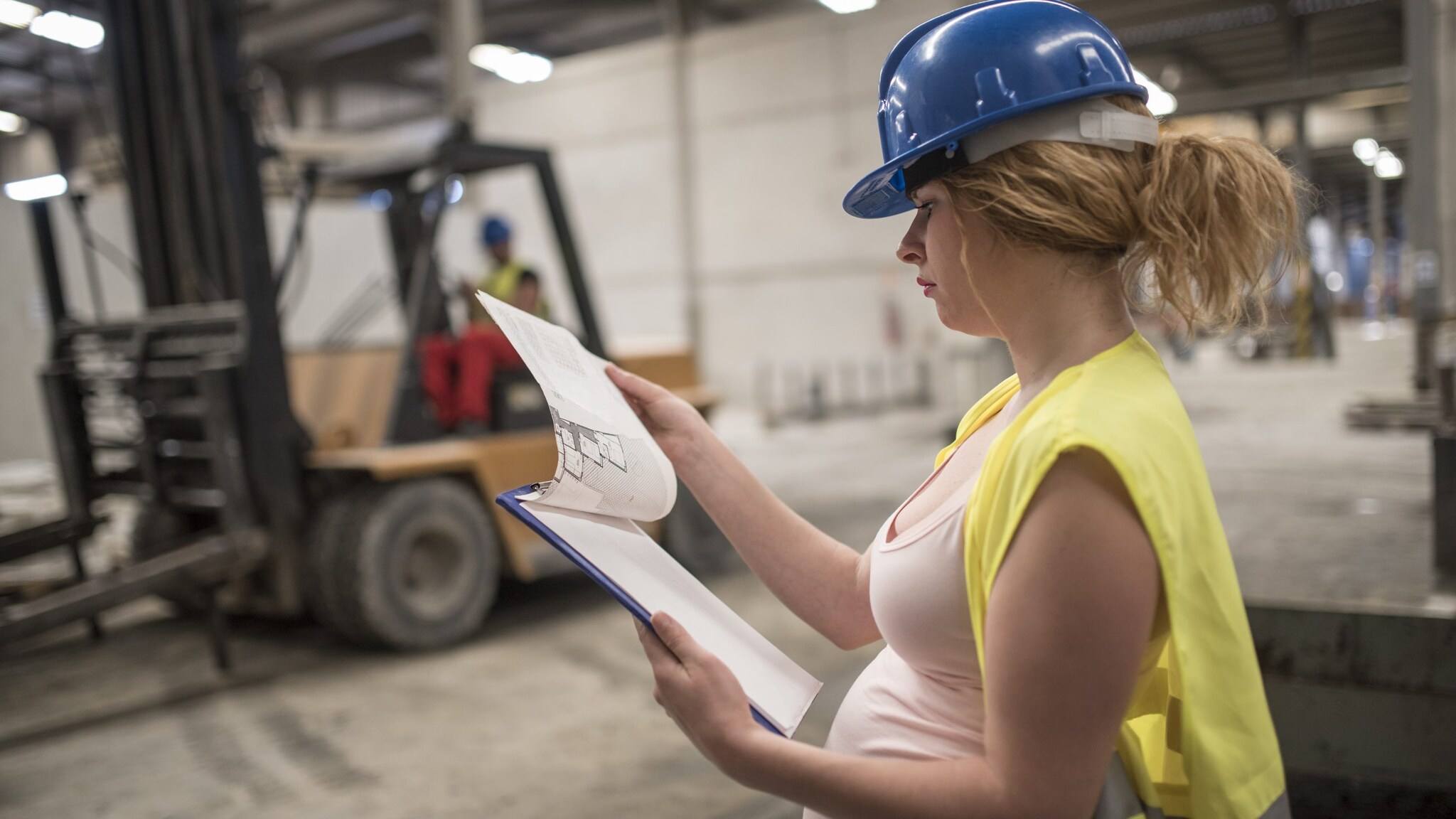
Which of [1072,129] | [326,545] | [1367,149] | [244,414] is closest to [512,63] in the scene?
[244,414]

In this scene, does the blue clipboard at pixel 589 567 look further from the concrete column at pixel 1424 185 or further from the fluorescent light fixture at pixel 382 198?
the concrete column at pixel 1424 185

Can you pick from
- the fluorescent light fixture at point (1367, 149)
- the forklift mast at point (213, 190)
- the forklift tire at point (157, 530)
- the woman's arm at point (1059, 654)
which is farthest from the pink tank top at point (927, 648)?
the fluorescent light fixture at point (1367, 149)

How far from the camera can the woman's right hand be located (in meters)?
1.50

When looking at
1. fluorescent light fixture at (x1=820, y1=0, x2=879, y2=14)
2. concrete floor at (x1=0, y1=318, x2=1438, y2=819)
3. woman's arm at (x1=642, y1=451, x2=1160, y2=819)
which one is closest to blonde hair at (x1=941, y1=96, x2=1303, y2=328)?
woman's arm at (x1=642, y1=451, x2=1160, y2=819)

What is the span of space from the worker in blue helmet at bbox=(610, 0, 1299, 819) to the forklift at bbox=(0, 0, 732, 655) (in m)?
4.21

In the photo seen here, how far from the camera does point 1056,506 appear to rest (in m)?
0.87

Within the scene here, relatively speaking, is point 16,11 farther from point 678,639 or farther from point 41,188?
point 678,639

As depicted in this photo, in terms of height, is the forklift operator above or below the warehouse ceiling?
below

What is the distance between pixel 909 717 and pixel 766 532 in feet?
1.33

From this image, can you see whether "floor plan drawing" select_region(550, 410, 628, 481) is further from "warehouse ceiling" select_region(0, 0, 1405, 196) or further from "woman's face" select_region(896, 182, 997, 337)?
"warehouse ceiling" select_region(0, 0, 1405, 196)

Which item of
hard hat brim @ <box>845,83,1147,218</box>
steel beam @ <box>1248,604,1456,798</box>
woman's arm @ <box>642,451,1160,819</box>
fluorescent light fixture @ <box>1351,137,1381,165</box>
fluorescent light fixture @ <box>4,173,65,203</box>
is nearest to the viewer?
woman's arm @ <box>642,451,1160,819</box>

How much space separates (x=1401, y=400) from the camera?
8352mm

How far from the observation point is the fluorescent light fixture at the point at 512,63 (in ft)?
54.6

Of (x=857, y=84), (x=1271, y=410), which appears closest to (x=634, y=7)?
(x=857, y=84)
